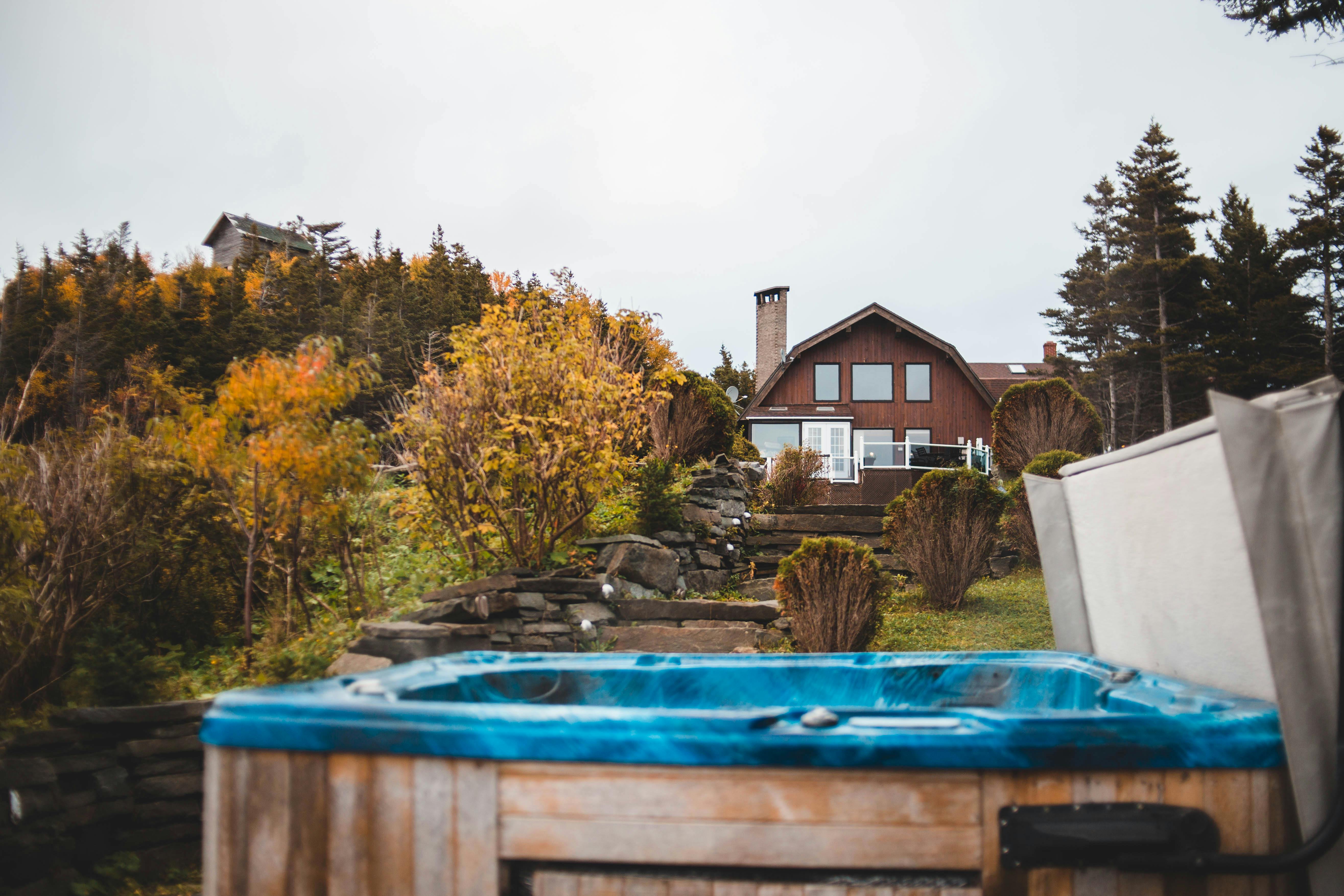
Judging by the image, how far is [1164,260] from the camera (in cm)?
1702

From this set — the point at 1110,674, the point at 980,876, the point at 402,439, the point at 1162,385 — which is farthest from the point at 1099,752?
the point at 1162,385

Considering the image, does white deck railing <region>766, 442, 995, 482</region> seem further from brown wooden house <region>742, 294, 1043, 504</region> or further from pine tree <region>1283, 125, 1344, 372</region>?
pine tree <region>1283, 125, 1344, 372</region>

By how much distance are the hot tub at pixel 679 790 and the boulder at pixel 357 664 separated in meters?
2.34

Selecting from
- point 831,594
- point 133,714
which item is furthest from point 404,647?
point 831,594

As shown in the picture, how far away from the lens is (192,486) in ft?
15.5

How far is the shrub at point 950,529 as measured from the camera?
20.6ft

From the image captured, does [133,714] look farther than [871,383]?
No

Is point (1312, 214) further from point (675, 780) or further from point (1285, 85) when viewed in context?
point (675, 780)

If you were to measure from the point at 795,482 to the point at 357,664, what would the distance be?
5805 millimetres

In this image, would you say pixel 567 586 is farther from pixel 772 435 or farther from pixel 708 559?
pixel 772 435

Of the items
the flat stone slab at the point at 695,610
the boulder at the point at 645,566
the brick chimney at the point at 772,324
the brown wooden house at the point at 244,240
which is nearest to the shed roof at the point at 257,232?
the brown wooden house at the point at 244,240

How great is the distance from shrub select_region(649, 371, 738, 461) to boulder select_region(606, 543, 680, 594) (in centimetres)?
193

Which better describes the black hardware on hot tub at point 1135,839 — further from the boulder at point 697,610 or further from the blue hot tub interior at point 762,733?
the boulder at point 697,610

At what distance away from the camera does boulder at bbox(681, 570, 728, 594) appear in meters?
6.10
